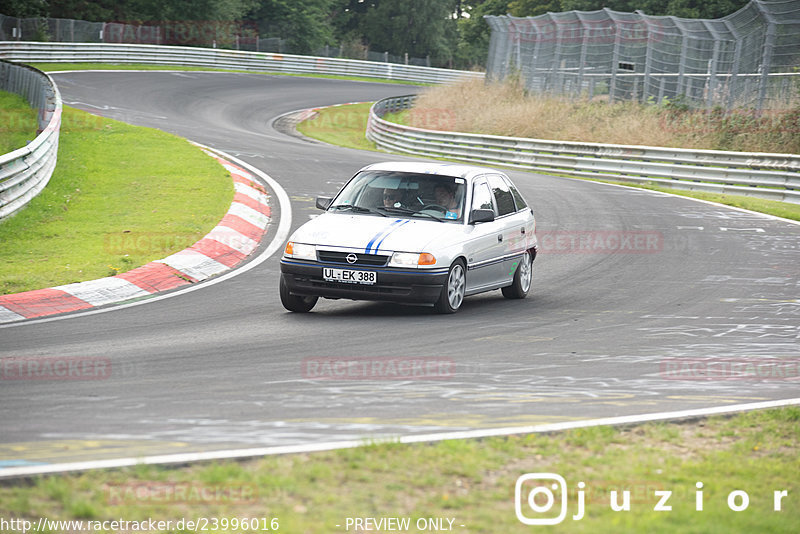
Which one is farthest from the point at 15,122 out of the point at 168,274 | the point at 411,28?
the point at 411,28

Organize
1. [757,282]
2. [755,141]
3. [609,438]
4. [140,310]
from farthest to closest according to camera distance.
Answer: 1. [755,141]
2. [757,282]
3. [140,310]
4. [609,438]

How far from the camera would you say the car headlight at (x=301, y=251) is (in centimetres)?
1030

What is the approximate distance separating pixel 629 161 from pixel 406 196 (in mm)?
17338

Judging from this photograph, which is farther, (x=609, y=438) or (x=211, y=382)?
(x=211, y=382)

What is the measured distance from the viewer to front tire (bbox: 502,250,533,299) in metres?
12.1

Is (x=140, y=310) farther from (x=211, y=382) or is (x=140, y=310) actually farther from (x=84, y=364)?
(x=211, y=382)

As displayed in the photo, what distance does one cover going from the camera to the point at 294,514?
438 centimetres

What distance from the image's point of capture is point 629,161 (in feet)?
89.8

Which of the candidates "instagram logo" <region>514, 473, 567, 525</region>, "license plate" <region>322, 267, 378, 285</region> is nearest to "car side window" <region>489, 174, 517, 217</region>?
"license plate" <region>322, 267, 378, 285</region>

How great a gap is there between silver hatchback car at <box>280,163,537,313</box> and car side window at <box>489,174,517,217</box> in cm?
1

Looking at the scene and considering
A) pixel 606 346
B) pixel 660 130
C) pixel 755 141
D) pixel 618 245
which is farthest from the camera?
pixel 660 130

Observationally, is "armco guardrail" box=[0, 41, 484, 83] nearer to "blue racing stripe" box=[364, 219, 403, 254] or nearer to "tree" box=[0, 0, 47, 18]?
"tree" box=[0, 0, 47, 18]

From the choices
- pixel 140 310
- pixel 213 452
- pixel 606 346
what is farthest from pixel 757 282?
pixel 213 452

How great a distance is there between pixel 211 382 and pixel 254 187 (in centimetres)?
1282
